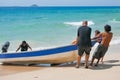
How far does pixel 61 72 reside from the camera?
10.1 m

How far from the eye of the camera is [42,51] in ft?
37.3

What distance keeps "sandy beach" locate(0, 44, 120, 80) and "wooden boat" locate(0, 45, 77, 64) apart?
0.23 m

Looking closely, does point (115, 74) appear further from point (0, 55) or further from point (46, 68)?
point (0, 55)

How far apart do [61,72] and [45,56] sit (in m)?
1.41

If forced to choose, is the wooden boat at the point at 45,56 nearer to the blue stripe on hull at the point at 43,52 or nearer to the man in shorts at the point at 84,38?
the blue stripe on hull at the point at 43,52

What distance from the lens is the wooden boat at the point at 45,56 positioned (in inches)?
437

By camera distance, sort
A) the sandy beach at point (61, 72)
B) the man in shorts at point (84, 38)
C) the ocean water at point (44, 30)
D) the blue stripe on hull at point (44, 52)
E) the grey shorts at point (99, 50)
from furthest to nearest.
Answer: the ocean water at point (44, 30), the blue stripe on hull at point (44, 52), the grey shorts at point (99, 50), the man in shorts at point (84, 38), the sandy beach at point (61, 72)

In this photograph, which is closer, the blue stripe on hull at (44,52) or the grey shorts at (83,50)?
the grey shorts at (83,50)

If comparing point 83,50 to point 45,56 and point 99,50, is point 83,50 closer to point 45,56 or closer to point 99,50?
point 99,50

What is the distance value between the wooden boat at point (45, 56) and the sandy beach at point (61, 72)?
233 mm

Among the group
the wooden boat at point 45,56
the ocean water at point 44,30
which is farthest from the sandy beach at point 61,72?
the ocean water at point 44,30

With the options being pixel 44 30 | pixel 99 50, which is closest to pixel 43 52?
pixel 99 50

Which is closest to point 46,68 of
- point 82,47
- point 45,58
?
point 45,58

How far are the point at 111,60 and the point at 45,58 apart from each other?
2571mm
